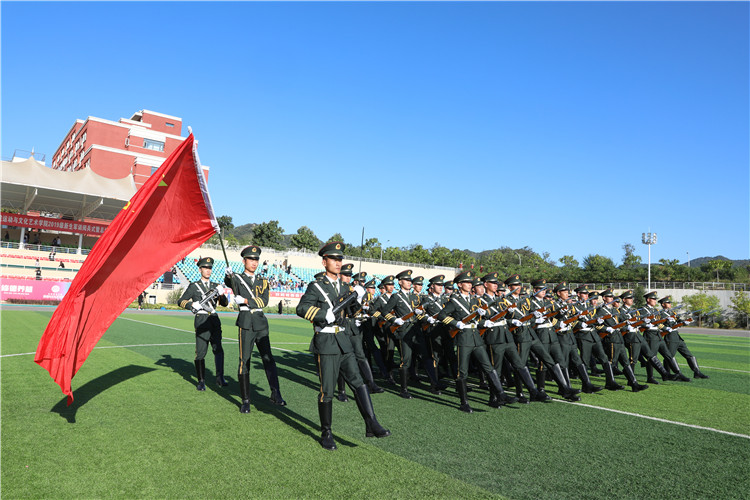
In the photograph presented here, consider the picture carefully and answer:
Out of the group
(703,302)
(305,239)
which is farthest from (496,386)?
(305,239)

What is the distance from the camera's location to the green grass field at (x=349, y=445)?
13.3ft

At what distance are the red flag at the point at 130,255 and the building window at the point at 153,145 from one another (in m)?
60.6

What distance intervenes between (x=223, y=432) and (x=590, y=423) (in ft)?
15.5

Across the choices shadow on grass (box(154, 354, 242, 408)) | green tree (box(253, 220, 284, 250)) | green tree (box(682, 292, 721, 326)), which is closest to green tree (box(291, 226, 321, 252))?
green tree (box(253, 220, 284, 250))

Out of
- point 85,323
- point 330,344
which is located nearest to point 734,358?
point 330,344

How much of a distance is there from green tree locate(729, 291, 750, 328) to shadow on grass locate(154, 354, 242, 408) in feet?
157

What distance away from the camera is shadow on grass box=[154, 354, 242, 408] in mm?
7557

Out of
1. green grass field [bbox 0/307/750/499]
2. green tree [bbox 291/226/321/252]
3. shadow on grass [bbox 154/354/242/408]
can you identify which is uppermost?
green tree [bbox 291/226/321/252]

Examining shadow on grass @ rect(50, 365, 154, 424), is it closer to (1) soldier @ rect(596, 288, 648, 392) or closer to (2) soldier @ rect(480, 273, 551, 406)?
(2) soldier @ rect(480, 273, 551, 406)

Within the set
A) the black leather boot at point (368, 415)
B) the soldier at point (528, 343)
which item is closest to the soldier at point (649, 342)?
the soldier at point (528, 343)

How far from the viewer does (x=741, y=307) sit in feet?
137

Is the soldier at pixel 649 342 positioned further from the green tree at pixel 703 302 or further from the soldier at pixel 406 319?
the green tree at pixel 703 302

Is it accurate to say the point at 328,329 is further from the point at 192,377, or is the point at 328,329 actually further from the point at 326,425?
the point at 192,377

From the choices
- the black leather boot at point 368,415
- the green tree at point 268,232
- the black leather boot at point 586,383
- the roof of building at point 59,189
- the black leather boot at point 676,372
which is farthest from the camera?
the green tree at point 268,232
